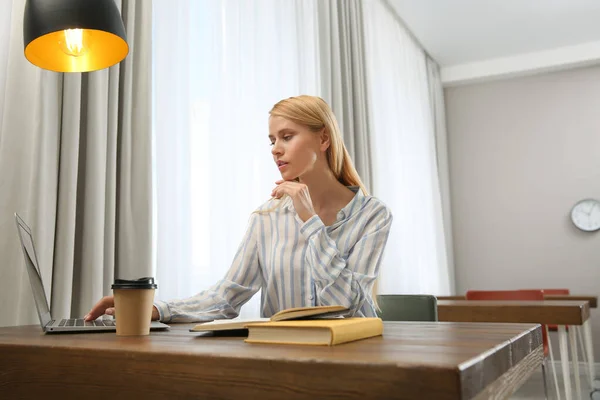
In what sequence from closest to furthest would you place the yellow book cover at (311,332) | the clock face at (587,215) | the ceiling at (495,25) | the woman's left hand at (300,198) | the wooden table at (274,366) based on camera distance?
1. the wooden table at (274,366)
2. the yellow book cover at (311,332)
3. the woman's left hand at (300,198)
4. the ceiling at (495,25)
5. the clock face at (587,215)

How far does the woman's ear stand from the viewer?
165 centimetres

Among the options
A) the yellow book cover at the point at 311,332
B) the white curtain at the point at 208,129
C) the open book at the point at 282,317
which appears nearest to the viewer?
the yellow book cover at the point at 311,332

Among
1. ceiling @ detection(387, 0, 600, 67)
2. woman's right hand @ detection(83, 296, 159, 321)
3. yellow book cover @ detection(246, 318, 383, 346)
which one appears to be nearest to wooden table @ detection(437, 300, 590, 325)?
woman's right hand @ detection(83, 296, 159, 321)

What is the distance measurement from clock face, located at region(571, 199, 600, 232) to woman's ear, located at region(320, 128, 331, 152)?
4.86 metres

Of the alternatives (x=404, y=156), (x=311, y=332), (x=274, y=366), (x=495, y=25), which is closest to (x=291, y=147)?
(x=311, y=332)

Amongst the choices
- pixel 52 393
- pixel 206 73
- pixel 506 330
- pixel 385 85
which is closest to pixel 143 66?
pixel 206 73

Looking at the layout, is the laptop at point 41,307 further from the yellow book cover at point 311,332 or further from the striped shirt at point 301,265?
the yellow book cover at point 311,332

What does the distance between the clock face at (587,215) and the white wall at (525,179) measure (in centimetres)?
6

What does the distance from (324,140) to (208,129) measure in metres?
0.98

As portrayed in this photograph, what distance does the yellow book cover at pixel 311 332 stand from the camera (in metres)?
0.77

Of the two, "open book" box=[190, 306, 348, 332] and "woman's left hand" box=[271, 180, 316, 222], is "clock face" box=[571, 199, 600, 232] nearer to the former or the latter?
"woman's left hand" box=[271, 180, 316, 222]

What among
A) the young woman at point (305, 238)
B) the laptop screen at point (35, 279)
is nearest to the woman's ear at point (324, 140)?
the young woman at point (305, 238)

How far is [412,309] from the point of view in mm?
1942

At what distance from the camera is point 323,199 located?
1.68 metres
